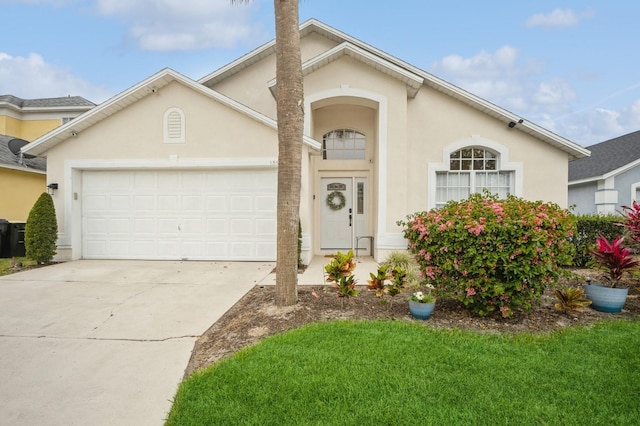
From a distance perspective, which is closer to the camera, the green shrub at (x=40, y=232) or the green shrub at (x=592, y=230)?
the green shrub at (x=592, y=230)

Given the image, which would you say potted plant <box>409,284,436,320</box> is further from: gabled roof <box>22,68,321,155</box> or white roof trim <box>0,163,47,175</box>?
white roof trim <box>0,163,47,175</box>

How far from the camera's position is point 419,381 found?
287 centimetres

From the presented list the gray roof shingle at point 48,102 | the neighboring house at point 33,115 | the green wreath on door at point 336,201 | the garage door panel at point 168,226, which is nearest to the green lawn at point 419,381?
the garage door panel at point 168,226

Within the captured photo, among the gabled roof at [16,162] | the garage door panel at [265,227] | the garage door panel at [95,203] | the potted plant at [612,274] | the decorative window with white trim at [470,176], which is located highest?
the gabled roof at [16,162]

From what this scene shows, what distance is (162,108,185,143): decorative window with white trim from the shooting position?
9.06 meters

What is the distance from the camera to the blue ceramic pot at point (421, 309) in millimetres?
4410

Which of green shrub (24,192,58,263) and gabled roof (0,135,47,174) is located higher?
gabled roof (0,135,47,174)

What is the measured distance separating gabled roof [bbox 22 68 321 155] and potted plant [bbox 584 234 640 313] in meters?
6.17

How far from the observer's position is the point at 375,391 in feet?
8.99

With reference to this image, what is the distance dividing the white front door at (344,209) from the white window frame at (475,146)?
6.63 ft

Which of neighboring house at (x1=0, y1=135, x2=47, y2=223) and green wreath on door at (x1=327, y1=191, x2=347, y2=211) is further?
neighboring house at (x1=0, y1=135, x2=47, y2=223)

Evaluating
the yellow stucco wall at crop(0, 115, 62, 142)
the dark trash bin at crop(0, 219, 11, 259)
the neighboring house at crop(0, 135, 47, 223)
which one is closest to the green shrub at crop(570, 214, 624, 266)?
the dark trash bin at crop(0, 219, 11, 259)

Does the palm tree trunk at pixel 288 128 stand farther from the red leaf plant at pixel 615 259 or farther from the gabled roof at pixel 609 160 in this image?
the gabled roof at pixel 609 160

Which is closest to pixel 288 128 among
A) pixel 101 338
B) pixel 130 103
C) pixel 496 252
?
pixel 496 252
